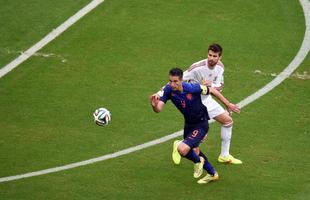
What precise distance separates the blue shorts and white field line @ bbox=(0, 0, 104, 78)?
6.68 m

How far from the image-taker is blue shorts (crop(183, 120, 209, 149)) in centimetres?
1329

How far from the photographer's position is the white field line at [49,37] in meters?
18.9

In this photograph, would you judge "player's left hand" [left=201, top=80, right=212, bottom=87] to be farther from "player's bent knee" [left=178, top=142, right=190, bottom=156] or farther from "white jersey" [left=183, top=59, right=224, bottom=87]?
"player's bent knee" [left=178, top=142, right=190, bottom=156]

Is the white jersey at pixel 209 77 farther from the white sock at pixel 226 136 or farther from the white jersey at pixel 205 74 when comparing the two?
the white sock at pixel 226 136

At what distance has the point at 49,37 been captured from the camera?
20.3 metres

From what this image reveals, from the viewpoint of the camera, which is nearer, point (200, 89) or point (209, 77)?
point (200, 89)

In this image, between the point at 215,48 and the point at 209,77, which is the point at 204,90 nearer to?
the point at 215,48

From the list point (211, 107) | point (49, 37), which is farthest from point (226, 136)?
point (49, 37)

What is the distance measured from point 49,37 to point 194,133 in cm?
808

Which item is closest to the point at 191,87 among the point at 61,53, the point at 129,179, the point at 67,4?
the point at 129,179

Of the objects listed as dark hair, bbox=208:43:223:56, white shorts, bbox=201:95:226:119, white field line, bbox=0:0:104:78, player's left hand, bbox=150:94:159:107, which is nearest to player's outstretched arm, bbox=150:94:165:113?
player's left hand, bbox=150:94:159:107

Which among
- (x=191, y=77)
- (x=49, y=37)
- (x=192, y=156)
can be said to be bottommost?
(x=192, y=156)

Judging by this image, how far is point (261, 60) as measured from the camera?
1897 cm

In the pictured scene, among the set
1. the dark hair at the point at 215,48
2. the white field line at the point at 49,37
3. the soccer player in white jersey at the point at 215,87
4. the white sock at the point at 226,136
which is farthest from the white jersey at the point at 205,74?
the white field line at the point at 49,37
